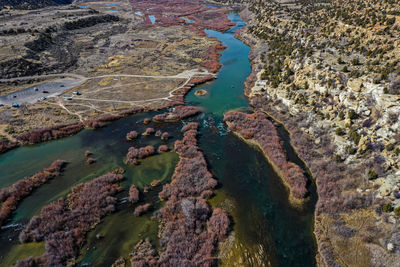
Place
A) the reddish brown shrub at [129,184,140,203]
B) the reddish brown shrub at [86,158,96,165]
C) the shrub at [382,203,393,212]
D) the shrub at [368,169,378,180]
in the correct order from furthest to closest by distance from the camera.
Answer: the reddish brown shrub at [86,158,96,165], the reddish brown shrub at [129,184,140,203], the shrub at [368,169,378,180], the shrub at [382,203,393,212]

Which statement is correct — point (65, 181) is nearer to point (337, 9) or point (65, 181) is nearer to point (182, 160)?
point (182, 160)

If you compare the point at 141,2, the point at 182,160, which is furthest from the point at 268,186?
the point at 141,2

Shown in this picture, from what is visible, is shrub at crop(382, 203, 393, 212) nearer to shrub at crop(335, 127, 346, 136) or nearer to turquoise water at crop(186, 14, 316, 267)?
turquoise water at crop(186, 14, 316, 267)

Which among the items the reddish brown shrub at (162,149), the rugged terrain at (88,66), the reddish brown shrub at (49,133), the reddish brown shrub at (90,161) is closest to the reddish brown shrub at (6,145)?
the rugged terrain at (88,66)

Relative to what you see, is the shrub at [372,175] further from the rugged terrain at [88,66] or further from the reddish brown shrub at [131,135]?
the rugged terrain at [88,66]

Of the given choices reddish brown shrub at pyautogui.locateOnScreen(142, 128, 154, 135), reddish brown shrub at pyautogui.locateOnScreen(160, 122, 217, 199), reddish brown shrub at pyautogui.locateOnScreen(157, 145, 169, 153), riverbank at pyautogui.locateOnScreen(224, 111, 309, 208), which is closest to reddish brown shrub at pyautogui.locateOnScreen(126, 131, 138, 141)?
reddish brown shrub at pyautogui.locateOnScreen(142, 128, 154, 135)

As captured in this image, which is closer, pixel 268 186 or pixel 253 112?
pixel 268 186

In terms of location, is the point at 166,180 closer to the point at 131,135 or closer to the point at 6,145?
the point at 131,135

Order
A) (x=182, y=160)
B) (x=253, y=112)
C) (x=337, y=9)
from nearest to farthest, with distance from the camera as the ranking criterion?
1. (x=182, y=160)
2. (x=253, y=112)
3. (x=337, y=9)
